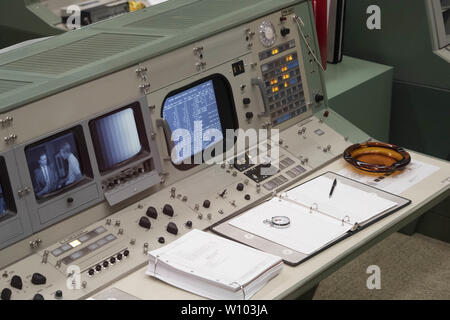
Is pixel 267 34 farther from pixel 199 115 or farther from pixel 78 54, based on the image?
pixel 78 54

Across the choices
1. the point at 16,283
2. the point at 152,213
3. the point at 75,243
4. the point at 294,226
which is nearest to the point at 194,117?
the point at 152,213

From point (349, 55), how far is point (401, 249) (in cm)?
110

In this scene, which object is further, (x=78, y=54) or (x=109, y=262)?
(x=78, y=54)

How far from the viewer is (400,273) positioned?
3715 millimetres

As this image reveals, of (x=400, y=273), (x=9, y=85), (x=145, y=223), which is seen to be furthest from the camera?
(x=400, y=273)

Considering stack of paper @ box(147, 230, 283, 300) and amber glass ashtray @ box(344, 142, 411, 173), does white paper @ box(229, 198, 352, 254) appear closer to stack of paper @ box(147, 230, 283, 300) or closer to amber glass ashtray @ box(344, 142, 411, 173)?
stack of paper @ box(147, 230, 283, 300)

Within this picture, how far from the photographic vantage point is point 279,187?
2885mm

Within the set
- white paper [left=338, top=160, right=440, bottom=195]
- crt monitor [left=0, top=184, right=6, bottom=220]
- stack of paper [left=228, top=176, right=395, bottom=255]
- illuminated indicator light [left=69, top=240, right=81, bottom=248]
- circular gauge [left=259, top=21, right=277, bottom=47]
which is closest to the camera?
crt monitor [left=0, top=184, right=6, bottom=220]

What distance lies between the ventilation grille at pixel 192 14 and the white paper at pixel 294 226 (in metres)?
0.79

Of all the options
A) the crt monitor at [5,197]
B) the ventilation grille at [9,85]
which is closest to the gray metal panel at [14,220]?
the crt monitor at [5,197]

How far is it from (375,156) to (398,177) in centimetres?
17

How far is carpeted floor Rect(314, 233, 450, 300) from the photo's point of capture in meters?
3.58

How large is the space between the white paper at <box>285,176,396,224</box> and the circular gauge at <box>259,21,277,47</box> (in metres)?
0.60

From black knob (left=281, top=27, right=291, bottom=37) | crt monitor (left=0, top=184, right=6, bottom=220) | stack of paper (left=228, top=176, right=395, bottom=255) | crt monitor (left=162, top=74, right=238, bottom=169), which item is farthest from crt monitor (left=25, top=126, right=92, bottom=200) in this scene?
black knob (left=281, top=27, right=291, bottom=37)
